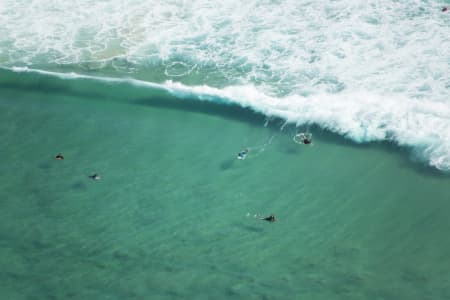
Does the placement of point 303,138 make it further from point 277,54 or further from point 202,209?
point 277,54

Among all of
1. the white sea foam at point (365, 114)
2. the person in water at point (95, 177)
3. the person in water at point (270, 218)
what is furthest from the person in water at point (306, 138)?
the person in water at point (95, 177)

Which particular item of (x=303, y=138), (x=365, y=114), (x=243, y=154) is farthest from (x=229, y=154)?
(x=365, y=114)

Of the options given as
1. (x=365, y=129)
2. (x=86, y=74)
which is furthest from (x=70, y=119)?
(x=365, y=129)

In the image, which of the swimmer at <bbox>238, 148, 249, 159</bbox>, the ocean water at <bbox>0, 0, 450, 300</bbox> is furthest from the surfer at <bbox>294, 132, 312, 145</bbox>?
the swimmer at <bbox>238, 148, 249, 159</bbox>

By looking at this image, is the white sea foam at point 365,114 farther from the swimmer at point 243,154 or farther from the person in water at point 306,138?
the swimmer at point 243,154

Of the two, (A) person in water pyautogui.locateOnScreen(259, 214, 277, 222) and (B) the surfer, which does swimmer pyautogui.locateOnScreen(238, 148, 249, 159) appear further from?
(A) person in water pyautogui.locateOnScreen(259, 214, 277, 222)

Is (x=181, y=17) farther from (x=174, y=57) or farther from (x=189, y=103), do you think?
(x=189, y=103)
